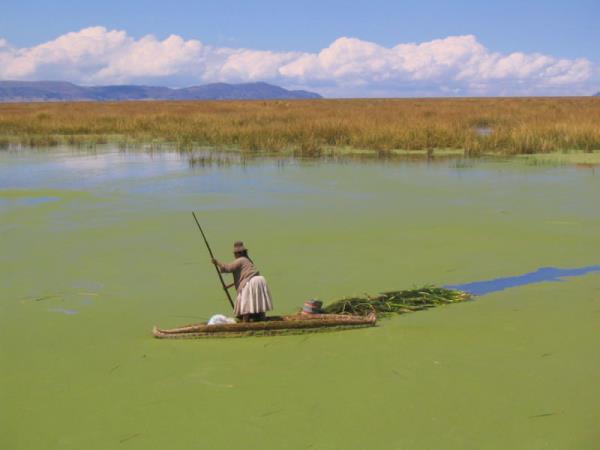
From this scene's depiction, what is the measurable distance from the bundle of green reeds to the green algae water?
120mm

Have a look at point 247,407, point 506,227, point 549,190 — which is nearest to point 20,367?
point 247,407

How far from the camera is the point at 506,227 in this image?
8.48 metres

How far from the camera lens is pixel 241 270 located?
4867 mm

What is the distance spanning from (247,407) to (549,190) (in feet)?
28.4

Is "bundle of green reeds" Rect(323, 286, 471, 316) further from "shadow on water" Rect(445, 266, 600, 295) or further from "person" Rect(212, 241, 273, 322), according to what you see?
"person" Rect(212, 241, 273, 322)

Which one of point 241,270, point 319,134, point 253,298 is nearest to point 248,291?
point 253,298

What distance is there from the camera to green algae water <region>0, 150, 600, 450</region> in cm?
351

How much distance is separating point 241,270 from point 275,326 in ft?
1.42

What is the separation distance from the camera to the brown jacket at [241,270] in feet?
15.8

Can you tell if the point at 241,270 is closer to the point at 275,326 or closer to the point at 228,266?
the point at 228,266

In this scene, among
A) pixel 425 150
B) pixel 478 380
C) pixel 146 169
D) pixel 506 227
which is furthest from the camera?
pixel 425 150

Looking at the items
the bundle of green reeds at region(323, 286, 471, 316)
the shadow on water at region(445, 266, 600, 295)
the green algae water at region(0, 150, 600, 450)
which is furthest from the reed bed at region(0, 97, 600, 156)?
the bundle of green reeds at region(323, 286, 471, 316)

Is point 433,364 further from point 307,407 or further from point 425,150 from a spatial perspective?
Answer: point 425,150

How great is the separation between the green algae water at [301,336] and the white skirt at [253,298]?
8.0 inches
